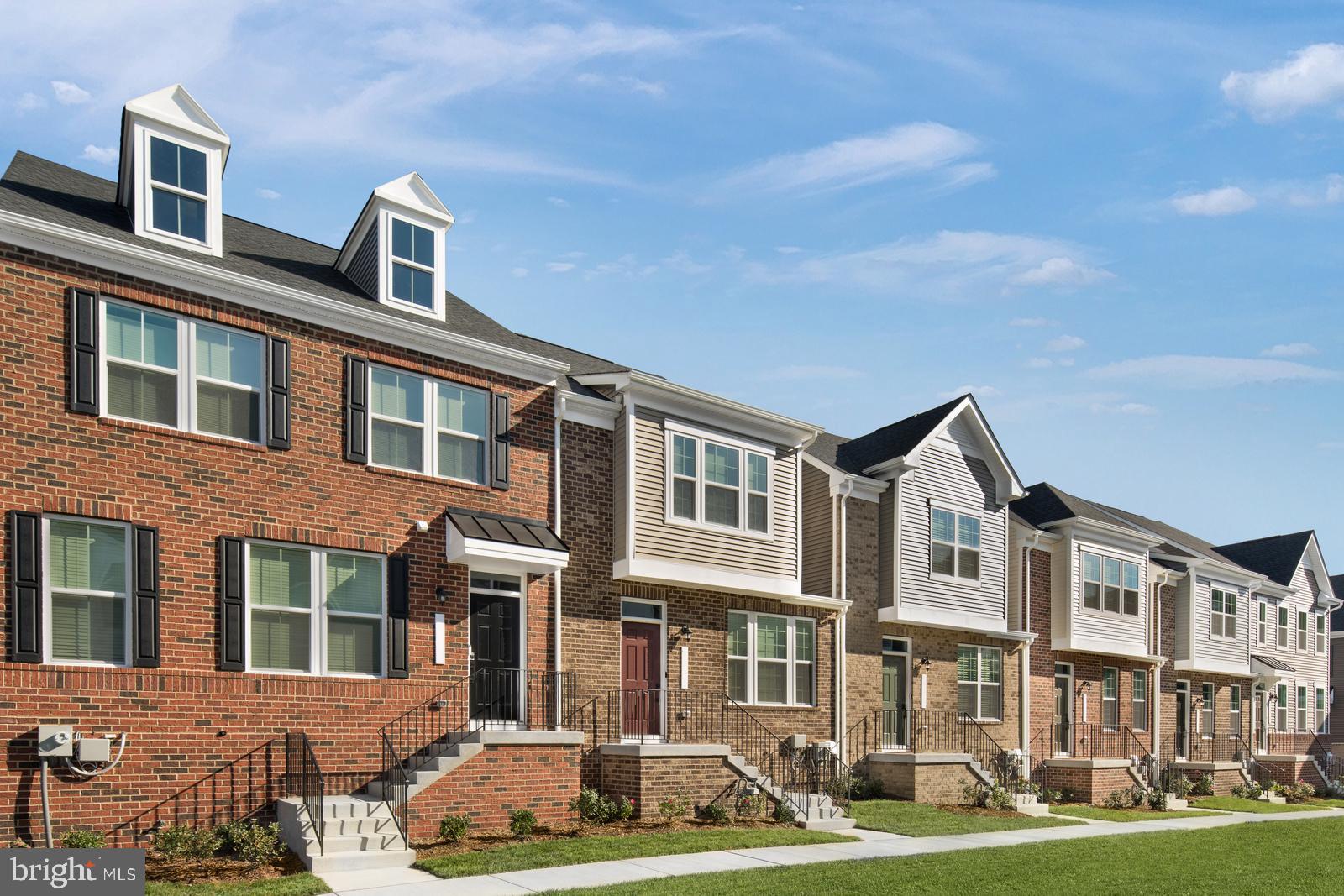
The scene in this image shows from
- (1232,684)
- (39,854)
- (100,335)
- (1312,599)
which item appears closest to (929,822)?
(39,854)

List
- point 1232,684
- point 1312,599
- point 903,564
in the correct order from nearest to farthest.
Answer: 1. point 903,564
2. point 1232,684
3. point 1312,599

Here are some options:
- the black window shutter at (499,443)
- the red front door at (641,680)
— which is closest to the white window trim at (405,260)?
the black window shutter at (499,443)

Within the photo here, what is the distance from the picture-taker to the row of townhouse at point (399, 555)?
14.2 metres

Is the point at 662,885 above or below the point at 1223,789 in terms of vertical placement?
above

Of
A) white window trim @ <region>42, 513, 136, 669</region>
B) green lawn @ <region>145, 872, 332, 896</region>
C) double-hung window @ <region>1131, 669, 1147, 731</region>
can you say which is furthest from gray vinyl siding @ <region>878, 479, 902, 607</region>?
white window trim @ <region>42, 513, 136, 669</region>

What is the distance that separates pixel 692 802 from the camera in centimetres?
1848

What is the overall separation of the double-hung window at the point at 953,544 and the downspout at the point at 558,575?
10.2 metres

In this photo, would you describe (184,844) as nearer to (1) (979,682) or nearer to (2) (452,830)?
(2) (452,830)

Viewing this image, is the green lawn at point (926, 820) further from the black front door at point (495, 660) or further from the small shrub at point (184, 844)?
the small shrub at point (184, 844)

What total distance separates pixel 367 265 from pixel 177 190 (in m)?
3.23

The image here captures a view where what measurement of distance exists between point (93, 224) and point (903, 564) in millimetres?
16896

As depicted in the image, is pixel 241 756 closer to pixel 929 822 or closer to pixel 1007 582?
pixel 929 822

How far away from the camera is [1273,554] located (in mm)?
43031

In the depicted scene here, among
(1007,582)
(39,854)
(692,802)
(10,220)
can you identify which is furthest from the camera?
(1007,582)
